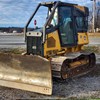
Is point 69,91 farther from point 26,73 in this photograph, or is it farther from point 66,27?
point 66,27

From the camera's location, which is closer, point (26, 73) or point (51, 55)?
point (26, 73)

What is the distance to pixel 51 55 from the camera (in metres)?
9.34

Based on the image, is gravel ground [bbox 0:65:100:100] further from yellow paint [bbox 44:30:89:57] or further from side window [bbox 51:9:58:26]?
side window [bbox 51:9:58:26]

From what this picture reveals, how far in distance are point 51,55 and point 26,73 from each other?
1295mm

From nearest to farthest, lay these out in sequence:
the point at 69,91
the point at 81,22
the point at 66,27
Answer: the point at 69,91, the point at 66,27, the point at 81,22

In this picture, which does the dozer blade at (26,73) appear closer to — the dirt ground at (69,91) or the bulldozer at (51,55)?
the bulldozer at (51,55)

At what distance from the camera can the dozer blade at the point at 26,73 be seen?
25.7ft

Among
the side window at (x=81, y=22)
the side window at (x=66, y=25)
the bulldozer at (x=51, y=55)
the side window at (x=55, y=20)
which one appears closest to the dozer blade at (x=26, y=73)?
the bulldozer at (x=51, y=55)

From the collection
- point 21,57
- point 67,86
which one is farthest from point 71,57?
point 21,57

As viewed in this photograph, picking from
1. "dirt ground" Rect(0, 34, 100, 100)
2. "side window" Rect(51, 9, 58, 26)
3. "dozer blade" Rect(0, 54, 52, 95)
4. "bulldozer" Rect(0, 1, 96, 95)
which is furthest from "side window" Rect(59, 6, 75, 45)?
"dozer blade" Rect(0, 54, 52, 95)

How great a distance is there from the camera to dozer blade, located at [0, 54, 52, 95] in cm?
785

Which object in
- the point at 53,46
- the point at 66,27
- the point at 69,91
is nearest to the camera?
the point at 69,91

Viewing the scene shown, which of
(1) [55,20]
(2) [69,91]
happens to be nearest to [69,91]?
(2) [69,91]

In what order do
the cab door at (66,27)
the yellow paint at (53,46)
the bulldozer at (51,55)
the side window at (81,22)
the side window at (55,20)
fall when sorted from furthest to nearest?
1. the side window at (81,22)
2. the cab door at (66,27)
3. the side window at (55,20)
4. the yellow paint at (53,46)
5. the bulldozer at (51,55)
